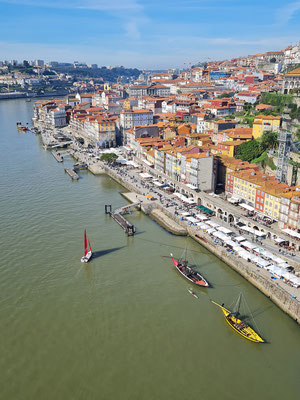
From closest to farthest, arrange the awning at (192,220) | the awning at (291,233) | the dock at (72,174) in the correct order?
the awning at (291,233) < the awning at (192,220) < the dock at (72,174)

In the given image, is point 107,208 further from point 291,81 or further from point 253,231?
point 291,81

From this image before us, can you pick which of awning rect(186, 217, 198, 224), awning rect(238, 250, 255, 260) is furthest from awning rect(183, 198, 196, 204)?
awning rect(238, 250, 255, 260)

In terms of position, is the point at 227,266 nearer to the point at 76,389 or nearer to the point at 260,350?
the point at 260,350

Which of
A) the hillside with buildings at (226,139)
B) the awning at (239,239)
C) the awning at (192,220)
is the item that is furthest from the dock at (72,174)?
the awning at (239,239)

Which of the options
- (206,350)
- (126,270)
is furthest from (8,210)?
(206,350)

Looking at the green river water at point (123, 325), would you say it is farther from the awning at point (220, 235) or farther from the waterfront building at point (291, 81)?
the waterfront building at point (291, 81)
